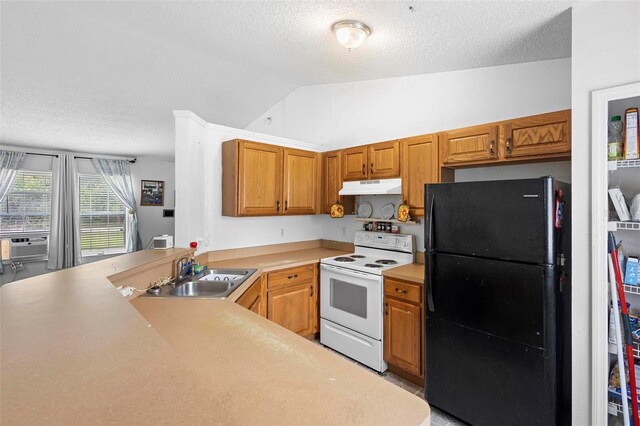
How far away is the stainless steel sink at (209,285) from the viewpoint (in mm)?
1932

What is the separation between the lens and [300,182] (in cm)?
345

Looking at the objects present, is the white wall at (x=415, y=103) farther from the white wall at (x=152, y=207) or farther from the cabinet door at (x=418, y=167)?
the white wall at (x=152, y=207)

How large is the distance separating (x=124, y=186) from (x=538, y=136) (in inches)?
261

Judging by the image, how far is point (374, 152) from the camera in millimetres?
3088

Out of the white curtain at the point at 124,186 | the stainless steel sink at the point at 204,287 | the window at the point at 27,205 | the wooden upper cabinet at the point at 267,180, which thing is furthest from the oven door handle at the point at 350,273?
the window at the point at 27,205

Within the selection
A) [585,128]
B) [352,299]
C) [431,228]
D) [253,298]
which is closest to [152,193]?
[253,298]

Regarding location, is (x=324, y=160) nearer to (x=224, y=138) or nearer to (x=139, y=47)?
(x=224, y=138)

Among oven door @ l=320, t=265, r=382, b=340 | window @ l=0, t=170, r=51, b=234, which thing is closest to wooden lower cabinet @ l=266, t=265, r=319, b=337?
oven door @ l=320, t=265, r=382, b=340

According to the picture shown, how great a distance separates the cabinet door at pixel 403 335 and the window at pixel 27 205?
5978 millimetres

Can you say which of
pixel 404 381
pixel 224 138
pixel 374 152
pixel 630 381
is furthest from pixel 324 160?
pixel 630 381

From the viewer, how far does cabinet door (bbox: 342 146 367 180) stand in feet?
10.5

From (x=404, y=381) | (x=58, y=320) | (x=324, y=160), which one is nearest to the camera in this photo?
(x=58, y=320)

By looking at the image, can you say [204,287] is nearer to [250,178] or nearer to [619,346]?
[250,178]

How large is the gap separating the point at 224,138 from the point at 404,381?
2.82 meters
